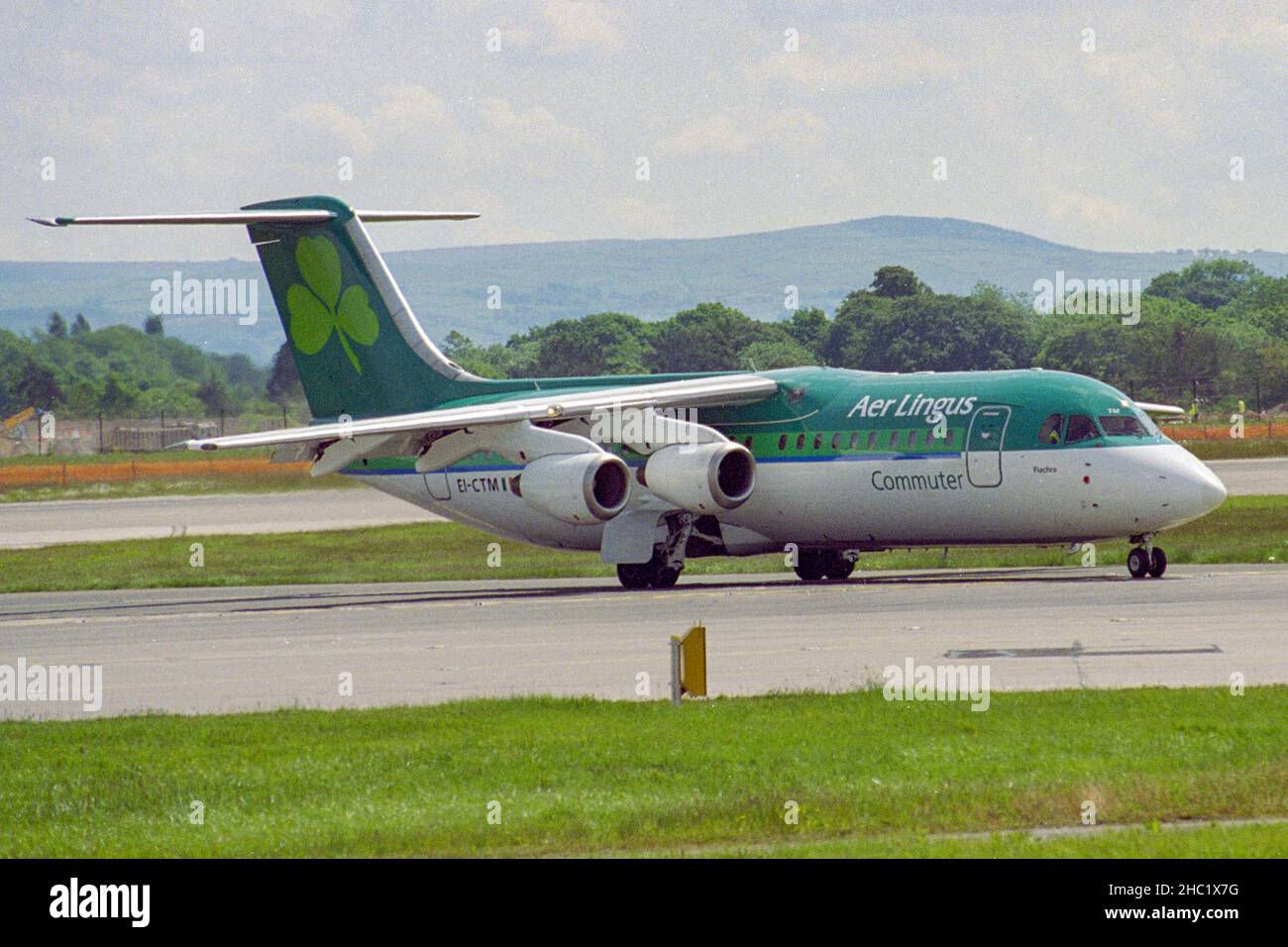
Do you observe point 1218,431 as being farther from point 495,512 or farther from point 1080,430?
point 1080,430

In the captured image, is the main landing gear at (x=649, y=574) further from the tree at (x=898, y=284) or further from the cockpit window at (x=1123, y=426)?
the tree at (x=898, y=284)

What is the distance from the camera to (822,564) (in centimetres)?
3906

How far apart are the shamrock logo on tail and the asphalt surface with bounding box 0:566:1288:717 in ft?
18.4

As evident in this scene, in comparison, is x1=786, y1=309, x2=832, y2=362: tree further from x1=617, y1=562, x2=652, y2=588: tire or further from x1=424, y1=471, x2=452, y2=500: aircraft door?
x1=617, y1=562, x2=652, y2=588: tire

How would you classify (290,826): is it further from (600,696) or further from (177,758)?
(600,696)

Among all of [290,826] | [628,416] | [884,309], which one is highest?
[884,309]

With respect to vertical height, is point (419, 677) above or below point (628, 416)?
below

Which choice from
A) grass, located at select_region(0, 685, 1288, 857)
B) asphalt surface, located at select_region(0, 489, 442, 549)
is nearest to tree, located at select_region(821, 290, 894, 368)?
asphalt surface, located at select_region(0, 489, 442, 549)

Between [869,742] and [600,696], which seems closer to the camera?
[869,742]

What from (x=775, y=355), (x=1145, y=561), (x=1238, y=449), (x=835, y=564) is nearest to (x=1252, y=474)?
(x=1238, y=449)

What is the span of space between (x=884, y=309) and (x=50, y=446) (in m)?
44.3

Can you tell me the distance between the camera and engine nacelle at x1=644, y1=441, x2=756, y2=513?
3634 cm
